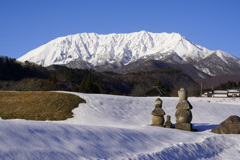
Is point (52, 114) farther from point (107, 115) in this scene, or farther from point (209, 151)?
point (209, 151)

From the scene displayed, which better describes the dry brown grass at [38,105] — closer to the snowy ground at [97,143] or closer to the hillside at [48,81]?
the snowy ground at [97,143]

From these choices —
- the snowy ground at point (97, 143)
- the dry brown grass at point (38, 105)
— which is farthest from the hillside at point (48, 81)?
the snowy ground at point (97, 143)

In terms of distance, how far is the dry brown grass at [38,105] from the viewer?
24.7m

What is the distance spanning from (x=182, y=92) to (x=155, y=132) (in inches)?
252

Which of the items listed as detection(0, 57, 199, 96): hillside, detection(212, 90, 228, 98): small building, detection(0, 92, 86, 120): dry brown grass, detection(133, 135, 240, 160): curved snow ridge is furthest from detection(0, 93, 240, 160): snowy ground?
detection(212, 90, 228, 98): small building

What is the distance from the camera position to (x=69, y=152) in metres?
9.07

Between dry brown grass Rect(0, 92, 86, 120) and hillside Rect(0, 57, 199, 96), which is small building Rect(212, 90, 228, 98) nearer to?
hillside Rect(0, 57, 199, 96)

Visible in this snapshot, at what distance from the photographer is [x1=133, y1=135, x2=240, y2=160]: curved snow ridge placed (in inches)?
424

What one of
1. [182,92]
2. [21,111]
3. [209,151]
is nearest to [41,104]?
[21,111]

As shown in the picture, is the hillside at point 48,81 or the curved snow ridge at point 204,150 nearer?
the curved snow ridge at point 204,150

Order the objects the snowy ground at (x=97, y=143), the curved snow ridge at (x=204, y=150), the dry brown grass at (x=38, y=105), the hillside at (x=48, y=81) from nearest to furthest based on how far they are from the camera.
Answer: the snowy ground at (x=97, y=143)
the curved snow ridge at (x=204, y=150)
the dry brown grass at (x=38, y=105)
the hillside at (x=48, y=81)

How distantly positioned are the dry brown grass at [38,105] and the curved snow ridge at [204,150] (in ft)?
44.7

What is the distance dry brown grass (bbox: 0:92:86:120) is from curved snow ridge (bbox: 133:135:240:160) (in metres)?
13.6

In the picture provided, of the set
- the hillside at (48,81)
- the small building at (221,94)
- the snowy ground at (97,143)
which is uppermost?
the snowy ground at (97,143)
